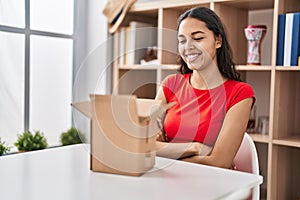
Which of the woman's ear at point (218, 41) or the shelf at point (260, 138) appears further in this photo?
the shelf at point (260, 138)

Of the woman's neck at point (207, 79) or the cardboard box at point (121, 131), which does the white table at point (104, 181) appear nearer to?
the cardboard box at point (121, 131)

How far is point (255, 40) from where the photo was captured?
2354 mm

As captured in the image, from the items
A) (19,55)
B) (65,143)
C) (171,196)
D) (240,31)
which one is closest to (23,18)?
(19,55)

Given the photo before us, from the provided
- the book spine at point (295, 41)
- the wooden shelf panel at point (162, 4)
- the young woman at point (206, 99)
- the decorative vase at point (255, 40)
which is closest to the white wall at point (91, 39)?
the wooden shelf panel at point (162, 4)

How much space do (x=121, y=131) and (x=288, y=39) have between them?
1462mm

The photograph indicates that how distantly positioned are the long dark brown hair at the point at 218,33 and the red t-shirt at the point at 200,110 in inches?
1.8

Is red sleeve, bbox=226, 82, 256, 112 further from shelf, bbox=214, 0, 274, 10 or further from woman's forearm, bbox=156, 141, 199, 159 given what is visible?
shelf, bbox=214, 0, 274, 10

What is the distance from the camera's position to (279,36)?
2.21 m

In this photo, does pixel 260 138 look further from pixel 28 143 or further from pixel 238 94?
pixel 28 143

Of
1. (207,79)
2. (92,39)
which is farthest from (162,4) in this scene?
(207,79)

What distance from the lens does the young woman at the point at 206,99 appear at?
152 centimetres

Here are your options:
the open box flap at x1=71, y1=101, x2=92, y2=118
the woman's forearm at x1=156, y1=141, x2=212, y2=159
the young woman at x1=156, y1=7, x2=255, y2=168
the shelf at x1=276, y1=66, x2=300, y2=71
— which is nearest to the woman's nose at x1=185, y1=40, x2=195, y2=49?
the young woman at x1=156, y1=7, x2=255, y2=168

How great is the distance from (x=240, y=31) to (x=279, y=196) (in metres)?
1.05

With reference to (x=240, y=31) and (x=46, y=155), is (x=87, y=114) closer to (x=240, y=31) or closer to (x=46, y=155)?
(x=46, y=155)
